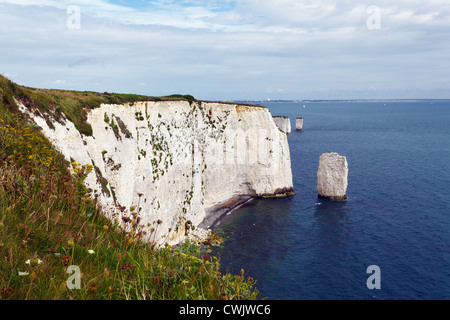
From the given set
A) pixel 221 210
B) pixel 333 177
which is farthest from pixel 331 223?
pixel 221 210

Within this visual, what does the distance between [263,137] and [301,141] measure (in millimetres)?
70192

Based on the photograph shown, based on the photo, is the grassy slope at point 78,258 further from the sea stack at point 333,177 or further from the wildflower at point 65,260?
the sea stack at point 333,177

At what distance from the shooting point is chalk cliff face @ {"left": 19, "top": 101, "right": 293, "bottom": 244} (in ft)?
93.2

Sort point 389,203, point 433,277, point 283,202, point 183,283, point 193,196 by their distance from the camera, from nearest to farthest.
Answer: point 183,283 → point 433,277 → point 193,196 → point 389,203 → point 283,202

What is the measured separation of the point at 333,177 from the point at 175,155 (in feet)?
104

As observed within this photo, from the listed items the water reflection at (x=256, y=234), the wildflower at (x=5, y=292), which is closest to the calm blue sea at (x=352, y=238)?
the water reflection at (x=256, y=234)

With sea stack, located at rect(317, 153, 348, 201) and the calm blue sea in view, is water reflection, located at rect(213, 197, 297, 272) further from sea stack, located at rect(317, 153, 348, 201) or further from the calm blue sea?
sea stack, located at rect(317, 153, 348, 201)

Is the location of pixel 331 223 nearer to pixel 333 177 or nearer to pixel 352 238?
pixel 352 238

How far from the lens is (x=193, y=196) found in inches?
1877

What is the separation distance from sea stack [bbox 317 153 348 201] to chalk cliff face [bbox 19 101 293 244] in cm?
688

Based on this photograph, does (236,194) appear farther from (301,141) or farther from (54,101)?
(301,141)

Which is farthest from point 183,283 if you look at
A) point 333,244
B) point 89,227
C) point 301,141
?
point 301,141

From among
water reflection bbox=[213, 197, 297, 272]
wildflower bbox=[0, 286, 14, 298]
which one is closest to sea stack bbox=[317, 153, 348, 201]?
water reflection bbox=[213, 197, 297, 272]
